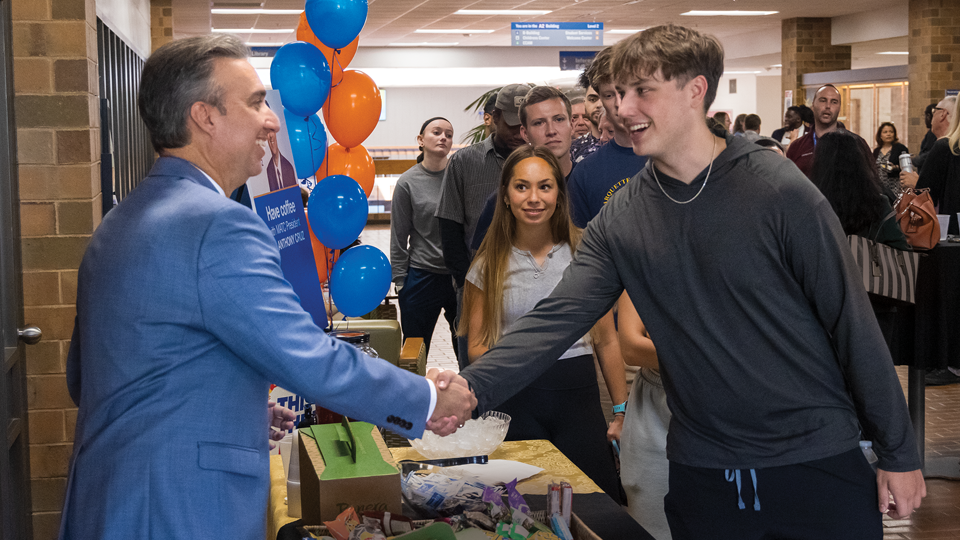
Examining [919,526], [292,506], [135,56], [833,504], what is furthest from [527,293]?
[135,56]

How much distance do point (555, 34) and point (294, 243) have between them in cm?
1207

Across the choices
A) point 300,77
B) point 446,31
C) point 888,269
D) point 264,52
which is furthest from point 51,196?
point 264,52

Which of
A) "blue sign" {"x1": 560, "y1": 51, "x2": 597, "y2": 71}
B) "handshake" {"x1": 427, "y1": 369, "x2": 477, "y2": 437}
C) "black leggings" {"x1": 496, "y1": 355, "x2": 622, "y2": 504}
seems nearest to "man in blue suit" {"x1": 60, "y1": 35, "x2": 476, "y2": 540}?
"handshake" {"x1": 427, "y1": 369, "x2": 477, "y2": 437}

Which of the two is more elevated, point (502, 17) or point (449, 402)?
point (502, 17)

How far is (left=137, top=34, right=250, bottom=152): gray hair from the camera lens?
1.55m

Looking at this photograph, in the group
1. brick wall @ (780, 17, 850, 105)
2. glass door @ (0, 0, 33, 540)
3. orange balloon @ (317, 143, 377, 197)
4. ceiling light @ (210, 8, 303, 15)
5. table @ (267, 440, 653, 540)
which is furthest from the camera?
brick wall @ (780, 17, 850, 105)

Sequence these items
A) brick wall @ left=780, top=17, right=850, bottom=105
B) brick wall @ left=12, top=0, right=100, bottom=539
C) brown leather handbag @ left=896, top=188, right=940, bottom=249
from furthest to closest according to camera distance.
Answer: brick wall @ left=780, top=17, right=850, bottom=105, brown leather handbag @ left=896, top=188, right=940, bottom=249, brick wall @ left=12, top=0, right=100, bottom=539

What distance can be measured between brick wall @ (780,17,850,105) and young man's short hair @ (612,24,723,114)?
14.7 meters

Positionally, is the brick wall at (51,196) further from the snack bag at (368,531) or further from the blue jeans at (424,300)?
the blue jeans at (424,300)

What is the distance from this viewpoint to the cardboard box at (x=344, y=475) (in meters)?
1.69

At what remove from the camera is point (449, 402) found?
1.83m

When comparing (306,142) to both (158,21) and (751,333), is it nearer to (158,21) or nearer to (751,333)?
(751,333)

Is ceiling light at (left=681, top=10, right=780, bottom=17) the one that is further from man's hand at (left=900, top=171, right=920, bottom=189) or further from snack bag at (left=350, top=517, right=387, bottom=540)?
snack bag at (left=350, top=517, right=387, bottom=540)

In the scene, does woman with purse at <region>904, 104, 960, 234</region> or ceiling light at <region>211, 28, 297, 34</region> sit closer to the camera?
woman with purse at <region>904, 104, 960, 234</region>
